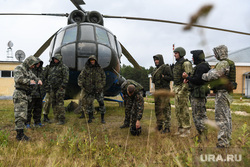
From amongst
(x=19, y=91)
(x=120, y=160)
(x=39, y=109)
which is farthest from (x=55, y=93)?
(x=120, y=160)

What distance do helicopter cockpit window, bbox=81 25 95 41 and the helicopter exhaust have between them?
40.5 inches

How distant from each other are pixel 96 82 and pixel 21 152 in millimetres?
3071

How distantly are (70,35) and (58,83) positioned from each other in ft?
6.08

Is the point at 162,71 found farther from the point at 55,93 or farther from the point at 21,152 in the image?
the point at 21,152

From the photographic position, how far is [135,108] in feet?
15.5

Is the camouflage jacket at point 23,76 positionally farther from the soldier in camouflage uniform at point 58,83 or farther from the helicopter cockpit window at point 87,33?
the helicopter cockpit window at point 87,33

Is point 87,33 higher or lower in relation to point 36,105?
higher

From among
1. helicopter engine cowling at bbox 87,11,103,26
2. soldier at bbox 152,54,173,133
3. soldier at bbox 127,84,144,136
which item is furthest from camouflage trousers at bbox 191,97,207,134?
helicopter engine cowling at bbox 87,11,103,26

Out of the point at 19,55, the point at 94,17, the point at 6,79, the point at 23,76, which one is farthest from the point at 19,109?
the point at 6,79

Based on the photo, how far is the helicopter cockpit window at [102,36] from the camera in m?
6.38

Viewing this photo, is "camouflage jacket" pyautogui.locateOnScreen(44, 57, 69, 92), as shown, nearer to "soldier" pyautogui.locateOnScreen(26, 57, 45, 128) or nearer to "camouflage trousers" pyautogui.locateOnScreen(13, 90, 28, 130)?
"soldier" pyautogui.locateOnScreen(26, 57, 45, 128)

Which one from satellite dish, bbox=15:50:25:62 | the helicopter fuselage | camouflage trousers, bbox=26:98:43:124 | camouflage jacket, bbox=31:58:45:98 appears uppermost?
satellite dish, bbox=15:50:25:62

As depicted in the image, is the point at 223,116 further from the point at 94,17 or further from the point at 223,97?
the point at 94,17

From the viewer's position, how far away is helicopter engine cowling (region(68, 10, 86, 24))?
23.6 feet
